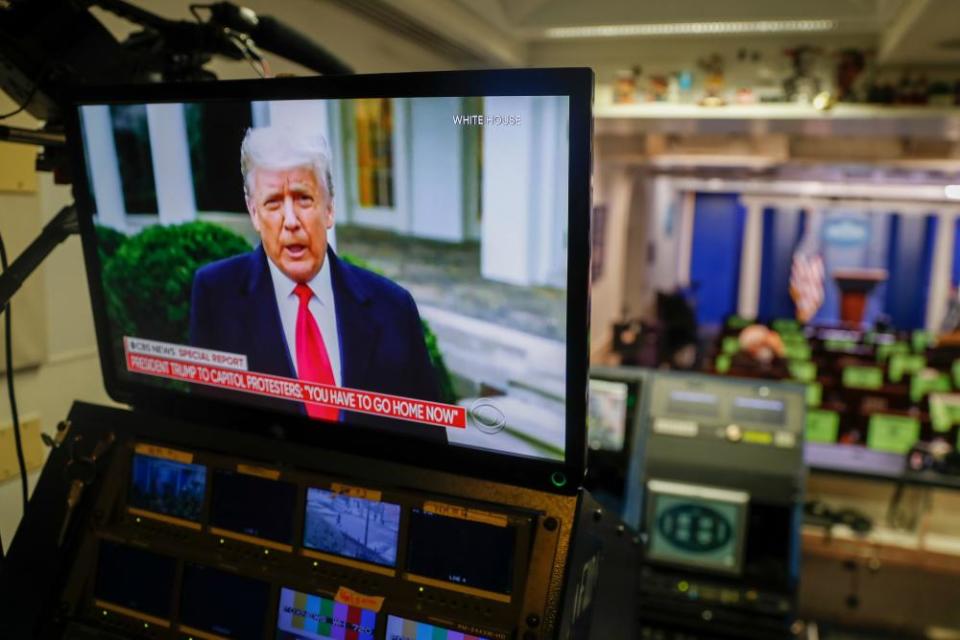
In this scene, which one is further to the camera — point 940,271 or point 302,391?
point 940,271

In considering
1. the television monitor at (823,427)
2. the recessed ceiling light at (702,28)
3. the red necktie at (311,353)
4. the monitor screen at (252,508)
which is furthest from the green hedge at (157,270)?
the television monitor at (823,427)

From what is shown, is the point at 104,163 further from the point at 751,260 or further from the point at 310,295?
the point at 751,260

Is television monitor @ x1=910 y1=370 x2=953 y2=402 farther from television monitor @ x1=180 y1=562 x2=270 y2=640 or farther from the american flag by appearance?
the american flag

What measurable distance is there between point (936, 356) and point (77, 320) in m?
5.46

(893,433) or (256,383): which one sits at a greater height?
(256,383)

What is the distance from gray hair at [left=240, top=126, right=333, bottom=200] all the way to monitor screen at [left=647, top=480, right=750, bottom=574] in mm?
1753

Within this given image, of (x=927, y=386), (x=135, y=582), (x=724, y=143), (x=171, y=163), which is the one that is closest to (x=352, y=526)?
(x=135, y=582)

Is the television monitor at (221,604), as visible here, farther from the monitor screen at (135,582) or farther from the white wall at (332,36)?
the white wall at (332,36)

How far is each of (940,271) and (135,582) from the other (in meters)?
11.0

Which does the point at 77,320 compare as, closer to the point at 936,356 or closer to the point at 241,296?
the point at 241,296

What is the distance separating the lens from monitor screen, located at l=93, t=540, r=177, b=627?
109 centimetres

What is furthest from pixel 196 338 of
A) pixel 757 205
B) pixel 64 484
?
pixel 757 205

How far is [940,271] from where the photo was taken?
9.83 m

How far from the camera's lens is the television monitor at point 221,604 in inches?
40.7
